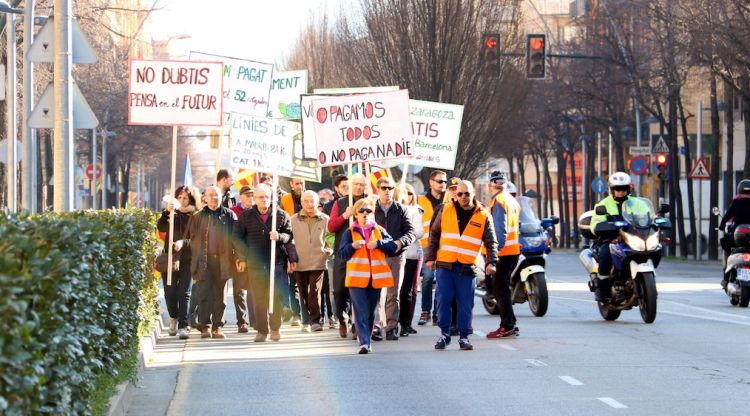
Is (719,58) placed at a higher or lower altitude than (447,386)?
higher

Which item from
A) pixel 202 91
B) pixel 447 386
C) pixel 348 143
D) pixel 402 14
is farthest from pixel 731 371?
pixel 402 14

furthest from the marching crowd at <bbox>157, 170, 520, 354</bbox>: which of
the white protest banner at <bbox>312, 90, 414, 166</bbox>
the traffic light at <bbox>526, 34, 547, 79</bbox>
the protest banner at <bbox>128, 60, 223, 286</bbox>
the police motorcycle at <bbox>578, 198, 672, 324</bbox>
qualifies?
the traffic light at <bbox>526, 34, 547, 79</bbox>

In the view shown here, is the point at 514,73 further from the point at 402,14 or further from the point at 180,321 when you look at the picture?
the point at 180,321

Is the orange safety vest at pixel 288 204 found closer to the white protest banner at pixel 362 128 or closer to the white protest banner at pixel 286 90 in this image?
the white protest banner at pixel 362 128

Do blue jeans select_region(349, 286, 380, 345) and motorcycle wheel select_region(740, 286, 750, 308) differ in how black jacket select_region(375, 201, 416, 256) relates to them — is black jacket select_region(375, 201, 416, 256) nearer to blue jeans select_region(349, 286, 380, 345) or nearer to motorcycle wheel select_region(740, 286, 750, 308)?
blue jeans select_region(349, 286, 380, 345)

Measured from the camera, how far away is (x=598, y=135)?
7650cm

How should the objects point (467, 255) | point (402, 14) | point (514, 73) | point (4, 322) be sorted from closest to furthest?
point (4, 322), point (467, 255), point (402, 14), point (514, 73)

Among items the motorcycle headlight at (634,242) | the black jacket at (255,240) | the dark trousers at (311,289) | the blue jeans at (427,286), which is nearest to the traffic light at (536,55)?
the blue jeans at (427,286)

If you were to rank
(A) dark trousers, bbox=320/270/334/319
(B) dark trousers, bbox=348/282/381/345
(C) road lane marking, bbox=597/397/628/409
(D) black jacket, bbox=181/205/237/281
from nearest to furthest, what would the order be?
(C) road lane marking, bbox=597/397/628/409, (B) dark trousers, bbox=348/282/381/345, (D) black jacket, bbox=181/205/237/281, (A) dark trousers, bbox=320/270/334/319

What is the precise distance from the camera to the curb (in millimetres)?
9859

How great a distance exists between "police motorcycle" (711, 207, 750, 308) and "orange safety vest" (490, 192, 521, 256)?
213 inches

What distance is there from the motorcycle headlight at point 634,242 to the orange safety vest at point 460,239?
10.9 feet

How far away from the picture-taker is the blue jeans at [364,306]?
1484 centimetres

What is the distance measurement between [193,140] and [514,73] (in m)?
57.6
